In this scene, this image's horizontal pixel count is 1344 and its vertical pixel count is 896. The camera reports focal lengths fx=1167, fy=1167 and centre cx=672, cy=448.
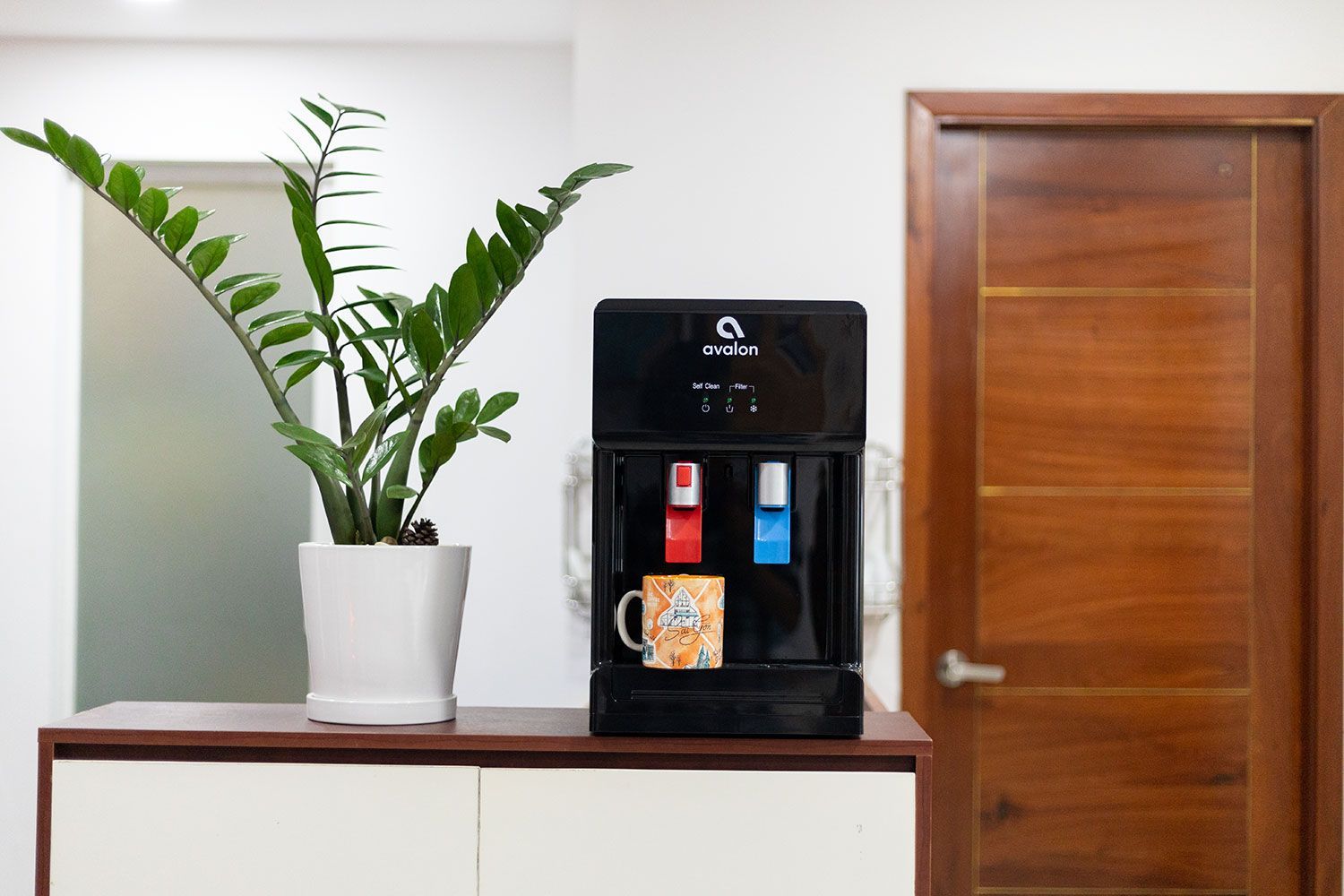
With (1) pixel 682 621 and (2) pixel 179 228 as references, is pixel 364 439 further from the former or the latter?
(1) pixel 682 621

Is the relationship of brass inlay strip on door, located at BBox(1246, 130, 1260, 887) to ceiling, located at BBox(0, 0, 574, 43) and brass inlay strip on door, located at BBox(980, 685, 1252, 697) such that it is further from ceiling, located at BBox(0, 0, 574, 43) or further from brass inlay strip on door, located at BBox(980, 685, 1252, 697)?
ceiling, located at BBox(0, 0, 574, 43)

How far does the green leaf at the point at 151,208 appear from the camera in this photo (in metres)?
1.24

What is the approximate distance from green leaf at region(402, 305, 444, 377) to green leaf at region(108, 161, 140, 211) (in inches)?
12.1

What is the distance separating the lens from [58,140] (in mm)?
1187

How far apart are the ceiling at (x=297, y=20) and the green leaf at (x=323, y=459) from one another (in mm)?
1445

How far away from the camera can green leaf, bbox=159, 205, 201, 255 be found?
4.09ft

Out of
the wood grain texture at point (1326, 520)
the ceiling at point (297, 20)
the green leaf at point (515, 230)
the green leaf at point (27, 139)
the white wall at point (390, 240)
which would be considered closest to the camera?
the green leaf at point (27, 139)

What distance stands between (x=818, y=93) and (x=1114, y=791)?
1.45 metres

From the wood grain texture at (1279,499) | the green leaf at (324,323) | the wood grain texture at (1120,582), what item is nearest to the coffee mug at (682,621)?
the green leaf at (324,323)

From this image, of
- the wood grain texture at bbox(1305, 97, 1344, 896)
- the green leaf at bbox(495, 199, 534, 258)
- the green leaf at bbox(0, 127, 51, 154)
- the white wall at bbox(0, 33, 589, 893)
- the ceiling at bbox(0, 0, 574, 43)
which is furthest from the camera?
the white wall at bbox(0, 33, 589, 893)

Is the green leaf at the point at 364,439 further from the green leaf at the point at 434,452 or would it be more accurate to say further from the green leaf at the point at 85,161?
the green leaf at the point at 85,161

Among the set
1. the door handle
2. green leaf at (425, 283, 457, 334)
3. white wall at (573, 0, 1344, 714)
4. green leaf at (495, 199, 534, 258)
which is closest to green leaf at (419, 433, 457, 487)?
green leaf at (425, 283, 457, 334)

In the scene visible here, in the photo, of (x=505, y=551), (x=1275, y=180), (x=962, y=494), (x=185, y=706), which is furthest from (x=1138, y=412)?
(x=185, y=706)

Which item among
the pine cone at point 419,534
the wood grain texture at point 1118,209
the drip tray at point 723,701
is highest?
the wood grain texture at point 1118,209
